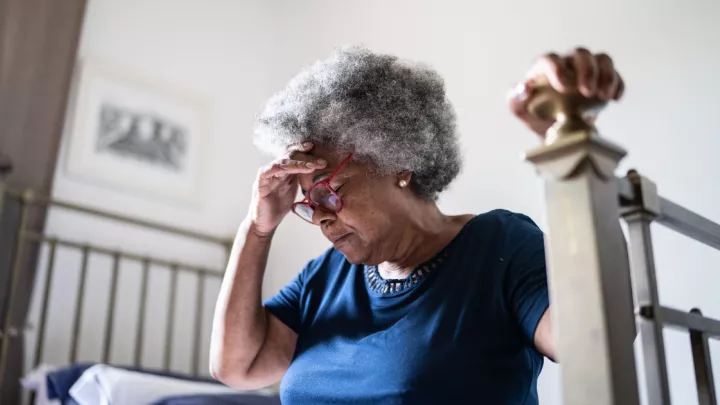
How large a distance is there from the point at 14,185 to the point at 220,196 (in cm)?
79

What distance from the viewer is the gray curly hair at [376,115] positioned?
3.55 ft

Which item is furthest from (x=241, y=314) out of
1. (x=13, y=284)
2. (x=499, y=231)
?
(x=13, y=284)

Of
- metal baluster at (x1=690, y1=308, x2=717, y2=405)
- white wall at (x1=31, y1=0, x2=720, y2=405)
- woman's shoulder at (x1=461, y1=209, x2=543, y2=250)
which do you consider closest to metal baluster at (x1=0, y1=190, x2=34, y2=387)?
white wall at (x1=31, y1=0, x2=720, y2=405)

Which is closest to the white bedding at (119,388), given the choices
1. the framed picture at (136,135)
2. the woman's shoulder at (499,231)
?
the framed picture at (136,135)

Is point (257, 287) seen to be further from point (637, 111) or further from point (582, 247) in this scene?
point (637, 111)

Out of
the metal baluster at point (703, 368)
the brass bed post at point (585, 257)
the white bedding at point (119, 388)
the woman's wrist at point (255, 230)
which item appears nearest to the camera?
the brass bed post at point (585, 257)

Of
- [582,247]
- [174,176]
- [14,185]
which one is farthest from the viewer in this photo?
[174,176]

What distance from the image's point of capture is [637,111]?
1.65 m

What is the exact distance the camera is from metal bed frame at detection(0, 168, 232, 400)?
204 centimetres

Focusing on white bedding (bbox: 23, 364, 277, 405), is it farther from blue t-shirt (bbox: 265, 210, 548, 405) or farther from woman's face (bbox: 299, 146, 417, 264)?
woman's face (bbox: 299, 146, 417, 264)

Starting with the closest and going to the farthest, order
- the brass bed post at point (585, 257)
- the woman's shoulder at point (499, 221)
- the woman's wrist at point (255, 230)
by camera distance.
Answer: the brass bed post at point (585, 257), the woman's shoulder at point (499, 221), the woman's wrist at point (255, 230)

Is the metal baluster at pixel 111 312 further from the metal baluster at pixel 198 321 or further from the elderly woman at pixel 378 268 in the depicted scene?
the elderly woman at pixel 378 268

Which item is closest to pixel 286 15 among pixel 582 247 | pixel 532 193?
pixel 532 193

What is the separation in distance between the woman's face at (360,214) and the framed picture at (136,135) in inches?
60.2
